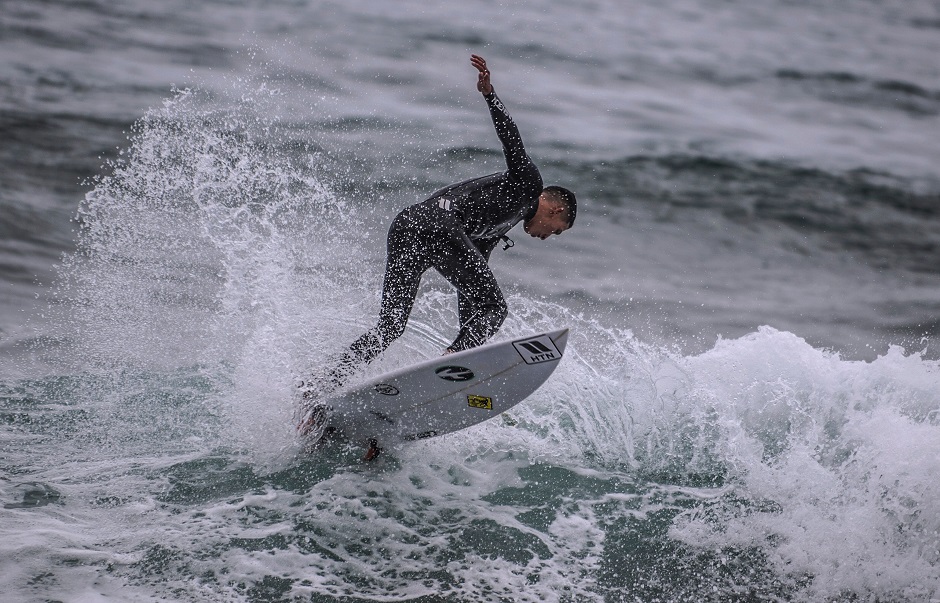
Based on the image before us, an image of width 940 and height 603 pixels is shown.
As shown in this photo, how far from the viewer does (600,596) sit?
539cm

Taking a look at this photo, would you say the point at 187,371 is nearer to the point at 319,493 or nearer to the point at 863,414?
the point at 319,493

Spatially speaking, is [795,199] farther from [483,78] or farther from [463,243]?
[483,78]

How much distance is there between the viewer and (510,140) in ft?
19.1

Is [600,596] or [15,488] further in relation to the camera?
[15,488]

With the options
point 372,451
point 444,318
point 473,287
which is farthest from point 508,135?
point 444,318

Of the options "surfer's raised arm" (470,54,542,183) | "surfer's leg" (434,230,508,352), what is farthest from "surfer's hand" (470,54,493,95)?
"surfer's leg" (434,230,508,352)

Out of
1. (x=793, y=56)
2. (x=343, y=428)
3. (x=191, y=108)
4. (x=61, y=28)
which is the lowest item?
(x=343, y=428)

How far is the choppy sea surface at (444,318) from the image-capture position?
18.6 feet

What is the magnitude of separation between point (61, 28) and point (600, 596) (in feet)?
74.1

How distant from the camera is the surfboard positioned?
5789 millimetres

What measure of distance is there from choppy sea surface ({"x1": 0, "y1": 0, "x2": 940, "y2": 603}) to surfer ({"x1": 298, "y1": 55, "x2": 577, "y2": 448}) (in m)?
0.99

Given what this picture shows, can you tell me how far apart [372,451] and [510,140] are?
98.8 inches

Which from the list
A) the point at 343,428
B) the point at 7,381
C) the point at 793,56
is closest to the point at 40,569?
the point at 343,428

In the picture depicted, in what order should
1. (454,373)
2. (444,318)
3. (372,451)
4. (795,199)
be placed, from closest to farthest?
(454,373) < (372,451) < (444,318) < (795,199)
